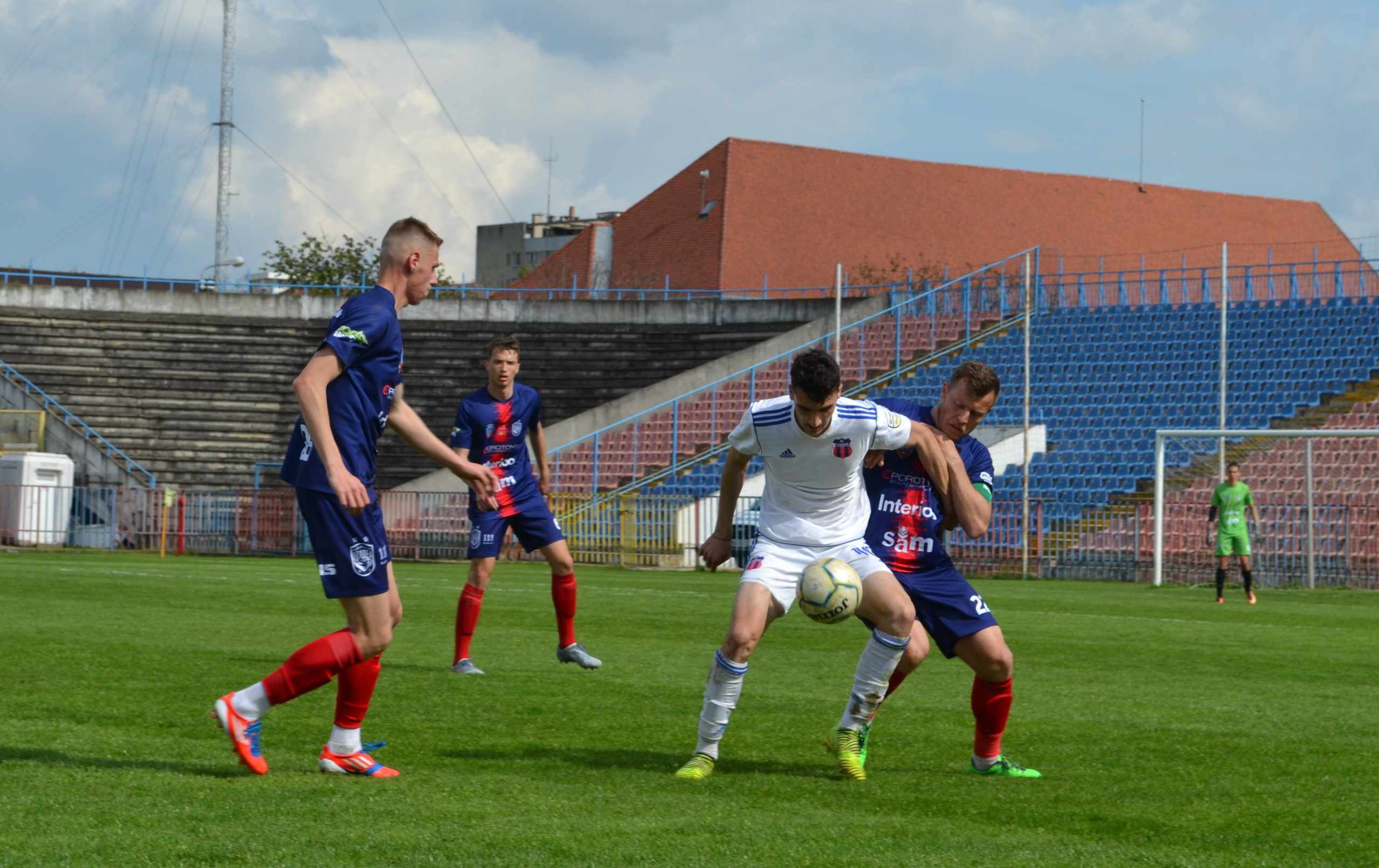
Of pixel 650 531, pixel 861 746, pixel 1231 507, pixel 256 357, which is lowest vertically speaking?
pixel 861 746

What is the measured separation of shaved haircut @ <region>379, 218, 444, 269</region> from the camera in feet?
17.5

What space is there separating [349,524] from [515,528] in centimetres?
421

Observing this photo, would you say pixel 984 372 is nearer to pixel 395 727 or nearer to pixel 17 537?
pixel 395 727

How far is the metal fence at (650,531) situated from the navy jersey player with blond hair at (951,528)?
1397 centimetres

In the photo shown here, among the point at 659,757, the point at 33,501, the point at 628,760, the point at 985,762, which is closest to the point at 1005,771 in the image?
the point at 985,762

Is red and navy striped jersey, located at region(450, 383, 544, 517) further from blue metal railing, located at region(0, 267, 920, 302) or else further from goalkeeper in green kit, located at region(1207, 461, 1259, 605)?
blue metal railing, located at region(0, 267, 920, 302)

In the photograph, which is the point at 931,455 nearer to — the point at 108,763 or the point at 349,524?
the point at 349,524

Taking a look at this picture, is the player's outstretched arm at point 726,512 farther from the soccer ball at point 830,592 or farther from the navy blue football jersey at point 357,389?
the navy blue football jersey at point 357,389

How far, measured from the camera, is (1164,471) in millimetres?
23016

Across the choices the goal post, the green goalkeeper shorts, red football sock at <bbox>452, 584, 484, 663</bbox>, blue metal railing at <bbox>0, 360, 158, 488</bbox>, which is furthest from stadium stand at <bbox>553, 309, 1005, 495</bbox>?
red football sock at <bbox>452, 584, 484, 663</bbox>

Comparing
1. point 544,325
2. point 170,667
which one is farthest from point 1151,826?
point 544,325

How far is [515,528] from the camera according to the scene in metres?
9.29

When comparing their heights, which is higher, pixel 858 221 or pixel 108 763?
pixel 858 221

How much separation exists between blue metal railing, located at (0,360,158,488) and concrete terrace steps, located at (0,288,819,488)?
44 centimetres
